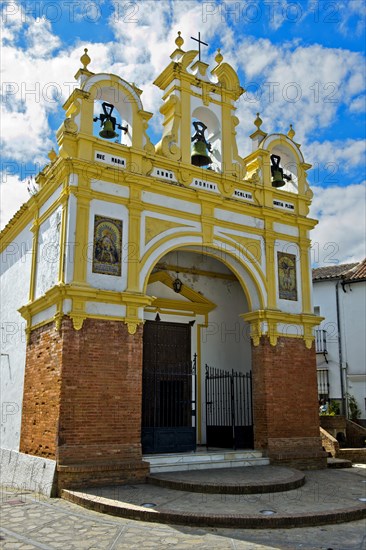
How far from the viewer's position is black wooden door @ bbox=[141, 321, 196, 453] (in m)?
12.7

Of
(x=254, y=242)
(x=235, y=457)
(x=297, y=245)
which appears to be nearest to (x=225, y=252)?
(x=254, y=242)

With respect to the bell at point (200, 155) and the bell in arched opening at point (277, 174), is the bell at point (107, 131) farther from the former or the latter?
the bell in arched opening at point (277, 174)

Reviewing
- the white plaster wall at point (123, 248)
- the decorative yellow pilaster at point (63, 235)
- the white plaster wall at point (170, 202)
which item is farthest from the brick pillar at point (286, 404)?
the decorative yellow pilaster at point (63, 235)

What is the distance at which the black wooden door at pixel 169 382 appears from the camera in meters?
12.7

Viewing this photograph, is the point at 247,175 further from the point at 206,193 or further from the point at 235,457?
the point at 235,457

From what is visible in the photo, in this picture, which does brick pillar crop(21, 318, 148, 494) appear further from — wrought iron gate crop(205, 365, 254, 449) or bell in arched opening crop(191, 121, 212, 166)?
bell in arched opening crop(191, 121, 212, 166)

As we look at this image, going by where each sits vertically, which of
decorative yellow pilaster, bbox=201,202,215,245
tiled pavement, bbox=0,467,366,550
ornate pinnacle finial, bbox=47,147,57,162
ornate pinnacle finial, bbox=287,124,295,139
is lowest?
tiled pavement, bbox=0,467,366,550

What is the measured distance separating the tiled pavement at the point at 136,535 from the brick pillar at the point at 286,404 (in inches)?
164

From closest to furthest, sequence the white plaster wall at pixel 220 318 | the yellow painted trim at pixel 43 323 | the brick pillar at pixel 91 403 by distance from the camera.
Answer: the brick pillar at pixel 91 403, the yellow painted trim at pixel 43 323, the white plaster wall at pixel 220 318

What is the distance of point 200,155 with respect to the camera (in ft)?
44.6

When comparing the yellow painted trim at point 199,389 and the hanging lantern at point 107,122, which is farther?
the yellow painted trim at point 199,389

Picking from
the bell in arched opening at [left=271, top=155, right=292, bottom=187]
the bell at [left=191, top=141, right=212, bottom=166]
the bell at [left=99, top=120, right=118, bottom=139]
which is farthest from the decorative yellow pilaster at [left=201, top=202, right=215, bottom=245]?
the bell in arched opening at [left=271, top=155, right=292, bottom=187]

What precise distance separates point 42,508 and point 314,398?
7578 mm

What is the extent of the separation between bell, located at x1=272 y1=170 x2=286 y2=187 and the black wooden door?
15.4ft
